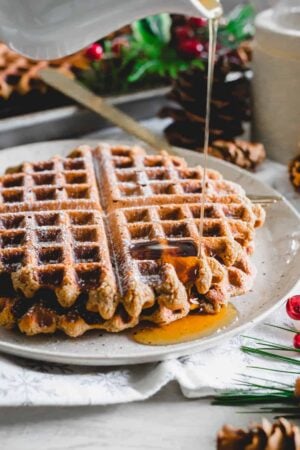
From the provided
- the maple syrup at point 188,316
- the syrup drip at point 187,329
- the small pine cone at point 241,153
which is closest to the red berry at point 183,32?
the small pine cone at point 241,153

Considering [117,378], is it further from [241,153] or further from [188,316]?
[241,153]

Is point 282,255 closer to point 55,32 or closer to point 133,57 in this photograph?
point 55,32

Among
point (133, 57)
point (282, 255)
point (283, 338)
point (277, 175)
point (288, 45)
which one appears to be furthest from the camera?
point (133, 57)

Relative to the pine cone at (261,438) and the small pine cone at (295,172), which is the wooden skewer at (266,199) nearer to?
the small pine cone at (295,172)

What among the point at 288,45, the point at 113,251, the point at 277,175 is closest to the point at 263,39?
the point at 288,45

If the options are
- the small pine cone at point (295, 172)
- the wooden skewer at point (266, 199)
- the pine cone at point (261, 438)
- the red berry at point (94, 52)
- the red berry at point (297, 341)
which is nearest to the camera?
the pine cone at point (261, 438)

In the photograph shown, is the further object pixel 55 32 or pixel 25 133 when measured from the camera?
pixel 25 133
